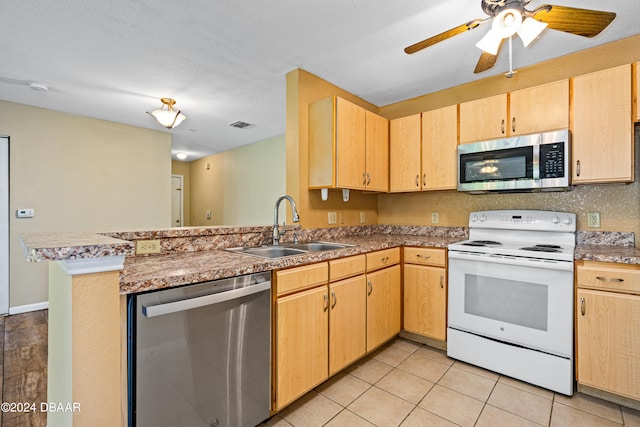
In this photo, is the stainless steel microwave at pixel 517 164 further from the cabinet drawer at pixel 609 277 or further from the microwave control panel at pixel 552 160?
the cabinet drawer at pixel 609 277

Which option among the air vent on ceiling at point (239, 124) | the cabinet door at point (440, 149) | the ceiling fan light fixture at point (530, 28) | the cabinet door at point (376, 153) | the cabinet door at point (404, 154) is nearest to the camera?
the ceiling fan light fixture at point (530, 28)

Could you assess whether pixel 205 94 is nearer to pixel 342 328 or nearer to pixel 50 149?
pixel 50 149

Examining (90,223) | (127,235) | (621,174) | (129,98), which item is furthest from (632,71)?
(90,223)

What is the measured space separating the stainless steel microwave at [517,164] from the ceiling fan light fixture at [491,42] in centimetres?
87

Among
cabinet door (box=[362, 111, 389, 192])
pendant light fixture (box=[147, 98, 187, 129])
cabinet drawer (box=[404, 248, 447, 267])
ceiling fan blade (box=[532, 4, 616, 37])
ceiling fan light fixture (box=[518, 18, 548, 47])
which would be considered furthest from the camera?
pendant light fixture (box=[147, 98, 187, 129])

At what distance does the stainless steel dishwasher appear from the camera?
111 centimetres

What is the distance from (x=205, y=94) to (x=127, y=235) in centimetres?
213

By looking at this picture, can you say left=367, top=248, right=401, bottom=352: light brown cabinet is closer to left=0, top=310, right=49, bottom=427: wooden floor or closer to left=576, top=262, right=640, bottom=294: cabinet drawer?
left=576, top=262, right=640, bottom=294: cabinet drawer

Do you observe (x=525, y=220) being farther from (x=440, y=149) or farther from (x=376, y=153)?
(x=376, y=153)

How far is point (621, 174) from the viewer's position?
1938 mm

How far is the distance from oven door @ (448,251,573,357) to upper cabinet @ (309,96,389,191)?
1015mm

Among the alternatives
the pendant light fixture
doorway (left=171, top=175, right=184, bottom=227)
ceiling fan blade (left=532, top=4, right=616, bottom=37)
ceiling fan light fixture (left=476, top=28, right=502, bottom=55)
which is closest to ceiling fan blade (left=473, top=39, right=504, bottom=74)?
ceiling fan light fixture (left=476, top=28, right=502, bottom=55)

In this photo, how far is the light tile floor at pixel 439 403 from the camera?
164 cm

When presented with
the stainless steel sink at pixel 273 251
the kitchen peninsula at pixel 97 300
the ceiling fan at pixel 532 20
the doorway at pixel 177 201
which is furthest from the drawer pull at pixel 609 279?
the doorway at pixel 177 201
